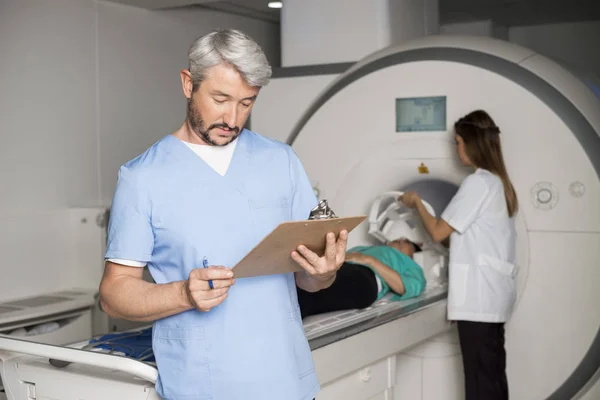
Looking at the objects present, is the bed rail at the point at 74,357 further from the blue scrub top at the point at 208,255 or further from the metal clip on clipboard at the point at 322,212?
the metal clip on clipboard at the point at 322,212

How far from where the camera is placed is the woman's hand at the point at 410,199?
108 inches

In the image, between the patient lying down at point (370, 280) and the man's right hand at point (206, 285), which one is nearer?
the man's right hand at point (206, 285)

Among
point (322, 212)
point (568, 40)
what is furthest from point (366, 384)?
point (568, 40)

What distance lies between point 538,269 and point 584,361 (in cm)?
33

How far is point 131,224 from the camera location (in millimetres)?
1372

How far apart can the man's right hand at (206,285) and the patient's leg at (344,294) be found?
1.05m

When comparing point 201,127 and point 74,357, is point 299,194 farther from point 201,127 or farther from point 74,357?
point 74,357

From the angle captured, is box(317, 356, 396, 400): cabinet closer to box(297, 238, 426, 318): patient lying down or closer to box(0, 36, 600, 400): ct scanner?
box(0, 36, 600, 400): ct scanner

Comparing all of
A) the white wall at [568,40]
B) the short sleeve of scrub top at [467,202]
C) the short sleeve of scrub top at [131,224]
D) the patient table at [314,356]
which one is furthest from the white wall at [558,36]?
the short sleeve of scrub top at [131,224]

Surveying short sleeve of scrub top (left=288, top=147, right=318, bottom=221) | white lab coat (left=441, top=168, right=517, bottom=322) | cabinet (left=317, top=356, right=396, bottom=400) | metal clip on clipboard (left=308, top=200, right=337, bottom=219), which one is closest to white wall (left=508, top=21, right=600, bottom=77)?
white lab coat (left=441, top=168, right=517, bottom=322)

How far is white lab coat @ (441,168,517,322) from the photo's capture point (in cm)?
257

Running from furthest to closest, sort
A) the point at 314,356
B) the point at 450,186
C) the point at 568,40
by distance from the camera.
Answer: the point at 568,40 → the point at 450,186 → the point at 314,356

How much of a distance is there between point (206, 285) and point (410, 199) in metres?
1.58

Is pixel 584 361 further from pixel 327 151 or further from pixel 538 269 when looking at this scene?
pixel 327 151
